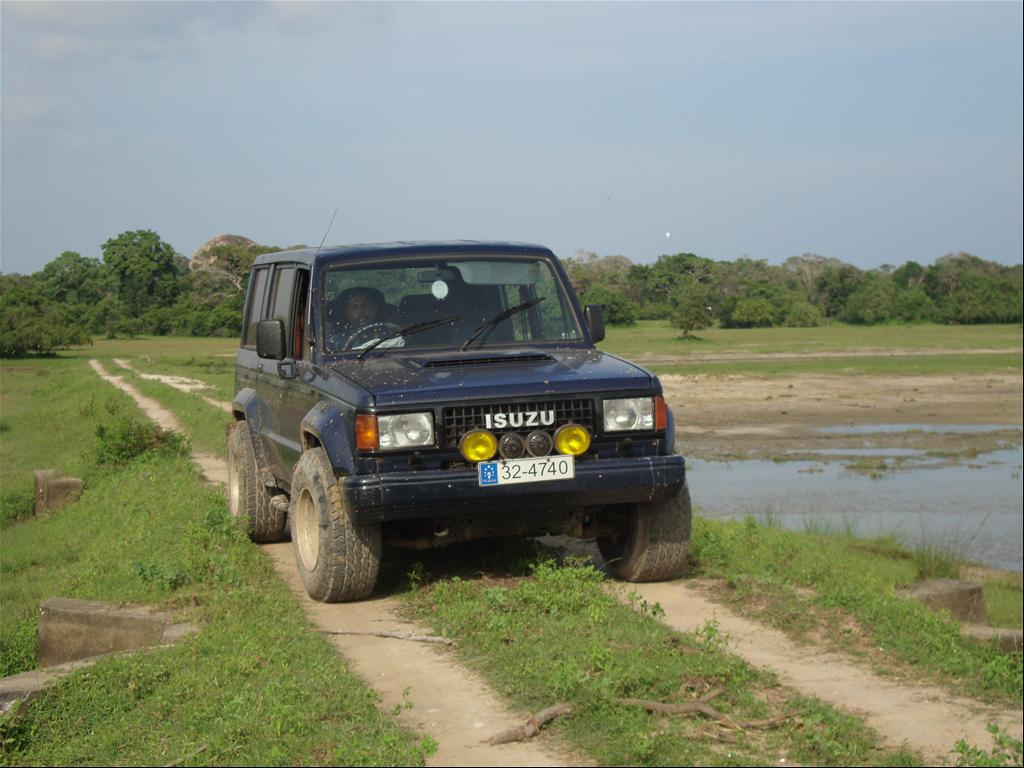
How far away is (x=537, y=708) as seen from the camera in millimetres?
4723

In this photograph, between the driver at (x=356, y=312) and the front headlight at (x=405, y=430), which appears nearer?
the front headlight at (x=405, y=430)

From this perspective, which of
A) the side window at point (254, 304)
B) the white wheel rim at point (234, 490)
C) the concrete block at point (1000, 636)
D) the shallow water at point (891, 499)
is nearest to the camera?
the concrete block at point (1000, 636)

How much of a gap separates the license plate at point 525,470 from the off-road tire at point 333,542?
727mm

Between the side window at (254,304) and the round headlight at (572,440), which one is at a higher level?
the side window at (254,304)

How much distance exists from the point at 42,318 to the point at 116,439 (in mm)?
2791

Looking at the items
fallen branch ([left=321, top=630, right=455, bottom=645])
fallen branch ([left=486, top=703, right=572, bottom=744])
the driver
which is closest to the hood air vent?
the driver

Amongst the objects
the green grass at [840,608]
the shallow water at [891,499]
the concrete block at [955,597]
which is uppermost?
the green grass at [840,608]

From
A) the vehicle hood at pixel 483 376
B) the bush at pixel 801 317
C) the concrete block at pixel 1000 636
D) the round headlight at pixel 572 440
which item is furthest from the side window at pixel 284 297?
the bush at pixel 801 317

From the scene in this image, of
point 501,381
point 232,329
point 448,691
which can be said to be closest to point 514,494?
point 501,381

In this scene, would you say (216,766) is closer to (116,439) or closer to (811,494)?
(116,439)

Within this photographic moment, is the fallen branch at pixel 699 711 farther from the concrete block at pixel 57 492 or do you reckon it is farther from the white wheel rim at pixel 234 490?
the concrete block at pixel 57 492

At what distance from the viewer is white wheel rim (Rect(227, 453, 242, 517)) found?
28.8 feet

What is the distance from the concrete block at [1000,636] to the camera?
675 centimetres

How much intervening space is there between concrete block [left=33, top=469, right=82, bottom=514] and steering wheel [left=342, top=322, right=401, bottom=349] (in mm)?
7285
